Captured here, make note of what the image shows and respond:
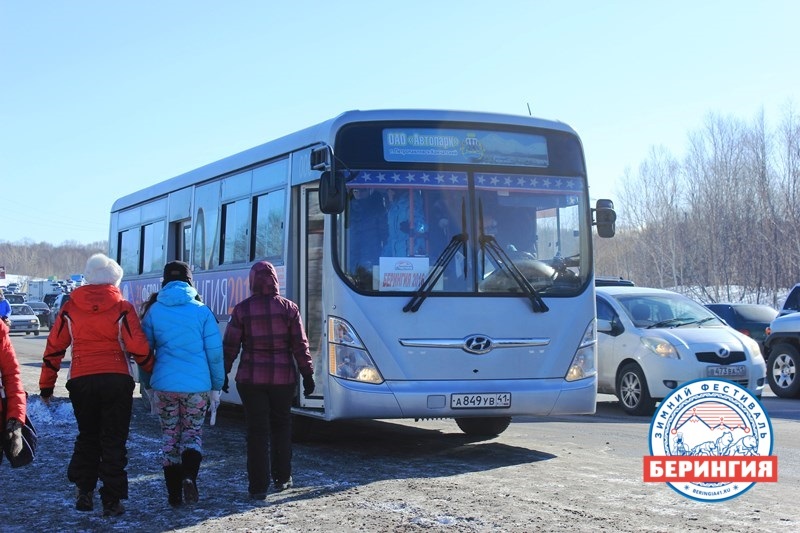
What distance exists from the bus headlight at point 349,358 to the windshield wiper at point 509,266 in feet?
4.96

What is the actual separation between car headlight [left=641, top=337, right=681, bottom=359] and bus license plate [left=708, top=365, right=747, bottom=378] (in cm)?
47

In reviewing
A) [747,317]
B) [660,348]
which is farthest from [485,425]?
[747,317]

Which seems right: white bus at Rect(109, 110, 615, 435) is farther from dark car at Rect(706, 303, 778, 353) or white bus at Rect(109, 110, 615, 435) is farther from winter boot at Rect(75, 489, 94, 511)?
dark car at Rect(706, 303, 778, 353)

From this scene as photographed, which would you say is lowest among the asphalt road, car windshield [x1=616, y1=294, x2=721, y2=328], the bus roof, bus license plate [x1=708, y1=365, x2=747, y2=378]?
the asphalt road

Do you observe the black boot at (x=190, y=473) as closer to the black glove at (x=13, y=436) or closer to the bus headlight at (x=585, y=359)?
the black glove at (x=13, y=436)

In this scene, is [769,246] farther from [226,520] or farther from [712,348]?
[226,520]

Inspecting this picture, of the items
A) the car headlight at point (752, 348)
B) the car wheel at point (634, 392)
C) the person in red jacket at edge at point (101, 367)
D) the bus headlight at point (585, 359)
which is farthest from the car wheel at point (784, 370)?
the person in red jacket at edge at point (101, 367)

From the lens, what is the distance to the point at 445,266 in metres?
10.0

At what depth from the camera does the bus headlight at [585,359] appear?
33.5ft

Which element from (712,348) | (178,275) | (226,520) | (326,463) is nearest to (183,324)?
(178,275)

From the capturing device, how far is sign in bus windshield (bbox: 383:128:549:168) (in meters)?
10.2

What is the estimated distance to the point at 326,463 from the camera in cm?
991

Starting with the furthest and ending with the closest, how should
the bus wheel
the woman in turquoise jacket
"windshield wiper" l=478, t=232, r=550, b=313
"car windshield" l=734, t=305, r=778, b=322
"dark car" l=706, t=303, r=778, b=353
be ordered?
1. "car windshield" l=734, t=305, r=778, b=322
2. "dark car" l=706, t=303, r=778, b=353
3. the bus wheel
4. "windshield wiper" l=478, t=232, r=550, b=313
5. the woman in turquoise jacket

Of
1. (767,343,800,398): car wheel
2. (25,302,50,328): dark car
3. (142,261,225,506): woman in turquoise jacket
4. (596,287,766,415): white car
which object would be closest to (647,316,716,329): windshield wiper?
(596,287,766,415): white car
